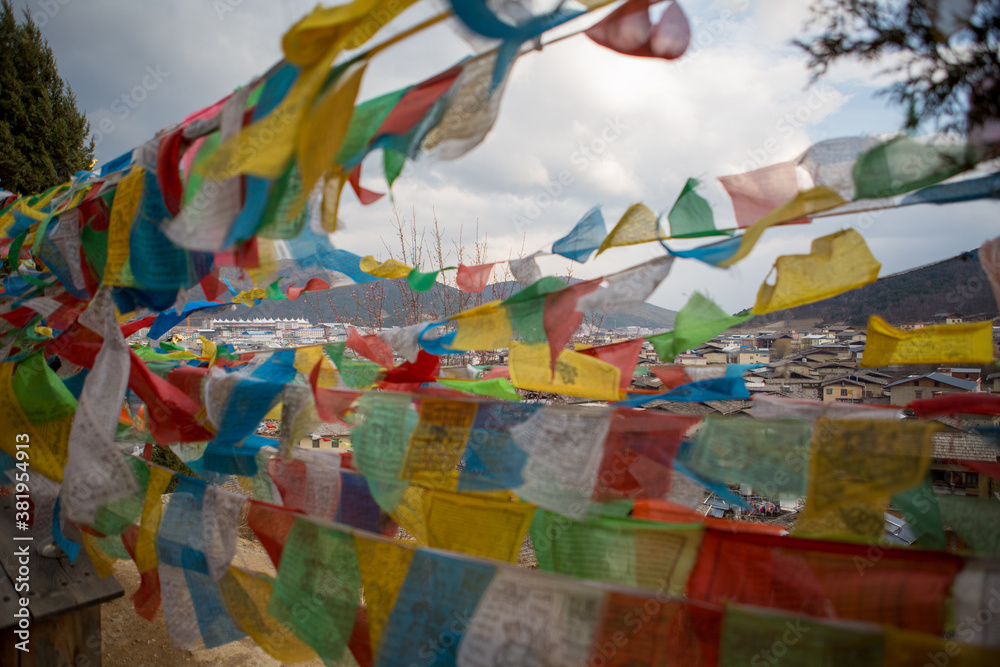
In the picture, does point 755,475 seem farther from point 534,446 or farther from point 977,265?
point 977,265

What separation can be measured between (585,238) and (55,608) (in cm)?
223

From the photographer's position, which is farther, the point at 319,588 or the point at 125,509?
the point at 125,509

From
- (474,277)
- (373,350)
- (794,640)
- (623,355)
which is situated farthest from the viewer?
(474,277)

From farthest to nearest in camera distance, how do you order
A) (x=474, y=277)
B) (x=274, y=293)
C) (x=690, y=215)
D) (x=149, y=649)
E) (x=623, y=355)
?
(x=149, y=649)
(x=274, y=293)
(x=474, y=277)
(x=623, y=355)
(x=690, y=215)

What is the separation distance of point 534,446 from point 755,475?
1.55 feet

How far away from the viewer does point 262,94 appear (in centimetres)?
107

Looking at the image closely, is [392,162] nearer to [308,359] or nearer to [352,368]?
[352,368]

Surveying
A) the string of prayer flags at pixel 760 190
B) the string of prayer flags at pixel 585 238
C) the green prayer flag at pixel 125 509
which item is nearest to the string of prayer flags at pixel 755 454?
the string of prayer flags at pixel 760 190

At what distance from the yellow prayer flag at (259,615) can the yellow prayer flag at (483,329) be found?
0.86 m

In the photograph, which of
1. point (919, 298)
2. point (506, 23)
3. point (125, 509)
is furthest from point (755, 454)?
point (125, 509)

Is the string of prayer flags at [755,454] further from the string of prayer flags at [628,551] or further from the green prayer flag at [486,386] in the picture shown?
the green prayer flag at [486,386]

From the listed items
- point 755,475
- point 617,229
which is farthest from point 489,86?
point 755,475

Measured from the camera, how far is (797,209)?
42.4 inches

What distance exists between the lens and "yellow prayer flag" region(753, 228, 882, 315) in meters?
1.23
